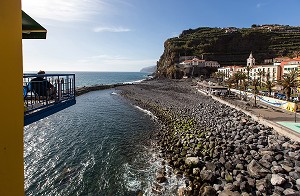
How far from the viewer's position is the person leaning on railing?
8312 millimetres

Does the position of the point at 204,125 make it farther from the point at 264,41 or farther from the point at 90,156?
the point at 264,41

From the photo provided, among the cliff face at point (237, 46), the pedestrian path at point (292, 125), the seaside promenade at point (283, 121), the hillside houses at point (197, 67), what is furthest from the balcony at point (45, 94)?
the cliff face at point (237, 46)

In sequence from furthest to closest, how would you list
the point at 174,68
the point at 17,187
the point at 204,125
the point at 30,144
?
the point at 174,68, the point at 204,125, the point at 30,144, the point at 17,187

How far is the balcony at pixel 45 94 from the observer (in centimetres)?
724

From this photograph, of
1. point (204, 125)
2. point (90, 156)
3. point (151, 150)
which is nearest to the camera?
point (90, 156)

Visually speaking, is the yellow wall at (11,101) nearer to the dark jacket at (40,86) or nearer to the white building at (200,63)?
the dark jacket at (40,86)

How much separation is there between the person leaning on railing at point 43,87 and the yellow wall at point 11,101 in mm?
5805

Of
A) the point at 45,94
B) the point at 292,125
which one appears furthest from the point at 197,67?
the point at 45,94

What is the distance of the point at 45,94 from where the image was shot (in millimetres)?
8648

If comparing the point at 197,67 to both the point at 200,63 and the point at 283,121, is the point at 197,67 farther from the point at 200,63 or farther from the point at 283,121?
the point at 283,121

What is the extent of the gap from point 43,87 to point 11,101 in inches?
250

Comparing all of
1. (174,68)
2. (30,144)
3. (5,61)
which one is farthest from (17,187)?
(174,68)

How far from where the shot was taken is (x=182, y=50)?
146 metres

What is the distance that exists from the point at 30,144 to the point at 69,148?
4.73 m
